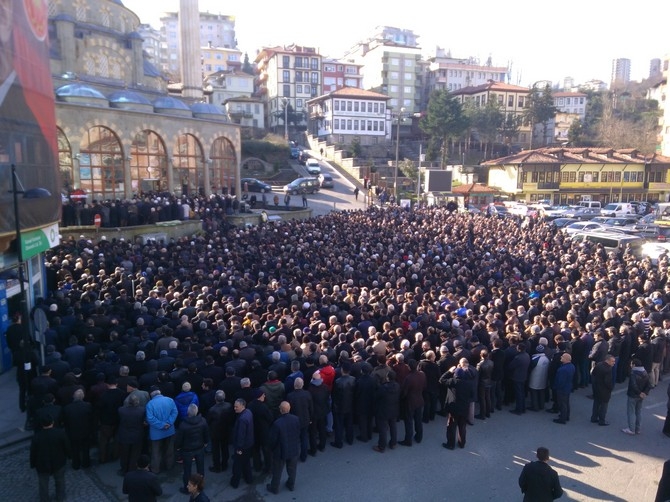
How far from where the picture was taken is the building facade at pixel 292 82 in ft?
237

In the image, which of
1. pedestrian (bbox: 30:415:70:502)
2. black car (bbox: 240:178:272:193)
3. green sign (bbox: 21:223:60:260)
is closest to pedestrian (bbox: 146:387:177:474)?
pedestrian (bbox: 30:415:70:502)

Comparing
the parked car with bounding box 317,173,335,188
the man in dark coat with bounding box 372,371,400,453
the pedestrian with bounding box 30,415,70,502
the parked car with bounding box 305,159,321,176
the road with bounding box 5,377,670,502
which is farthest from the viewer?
the parked car with bounding box 305,159,321,176

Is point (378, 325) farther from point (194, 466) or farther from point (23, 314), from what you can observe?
point (23, 314)

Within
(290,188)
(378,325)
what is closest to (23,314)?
(378,325)

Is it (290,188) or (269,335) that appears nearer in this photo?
(269,335)

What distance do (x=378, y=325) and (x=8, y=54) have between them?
30.0ft

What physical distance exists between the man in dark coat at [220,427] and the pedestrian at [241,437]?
185 millimetres

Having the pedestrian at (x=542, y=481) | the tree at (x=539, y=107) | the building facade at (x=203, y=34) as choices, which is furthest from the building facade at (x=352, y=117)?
the pedestrian at (x=542, y=481)

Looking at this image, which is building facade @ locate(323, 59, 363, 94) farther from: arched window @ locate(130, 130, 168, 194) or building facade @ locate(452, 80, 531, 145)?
arched window @ locate(130, 130, 168, 194)

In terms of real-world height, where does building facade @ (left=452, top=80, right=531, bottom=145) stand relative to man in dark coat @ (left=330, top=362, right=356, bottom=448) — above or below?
above

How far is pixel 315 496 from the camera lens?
22.6 feet

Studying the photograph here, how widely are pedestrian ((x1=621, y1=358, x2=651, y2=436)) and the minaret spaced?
37887 millimetres

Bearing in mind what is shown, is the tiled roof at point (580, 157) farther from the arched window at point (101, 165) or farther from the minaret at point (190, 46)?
the arched window at point (101, 165)

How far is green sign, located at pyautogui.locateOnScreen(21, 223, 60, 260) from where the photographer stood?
34.8ft
